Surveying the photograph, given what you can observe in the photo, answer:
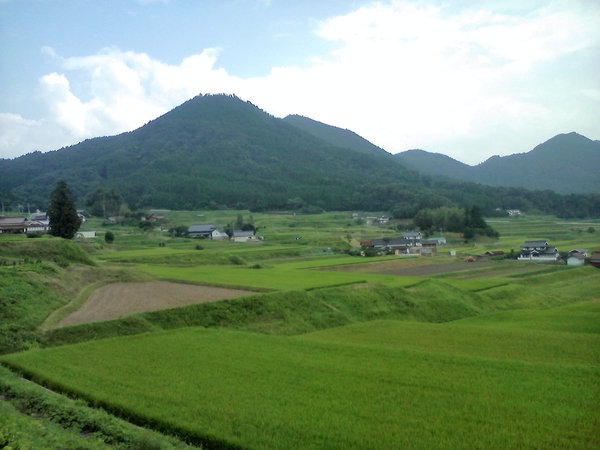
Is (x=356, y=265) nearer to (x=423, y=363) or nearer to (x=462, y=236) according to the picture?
(x=423, y=363)

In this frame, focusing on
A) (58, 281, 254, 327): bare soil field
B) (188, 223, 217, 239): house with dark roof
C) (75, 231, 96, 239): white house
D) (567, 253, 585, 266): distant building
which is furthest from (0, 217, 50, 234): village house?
(567, 253, 585, 266): distant building

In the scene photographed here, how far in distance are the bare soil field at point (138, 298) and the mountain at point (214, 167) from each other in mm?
74919

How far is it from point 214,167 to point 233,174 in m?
6.46

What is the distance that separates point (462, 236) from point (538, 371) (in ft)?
205

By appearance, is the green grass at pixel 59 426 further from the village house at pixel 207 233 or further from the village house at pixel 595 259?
the village house at pixel 207 233

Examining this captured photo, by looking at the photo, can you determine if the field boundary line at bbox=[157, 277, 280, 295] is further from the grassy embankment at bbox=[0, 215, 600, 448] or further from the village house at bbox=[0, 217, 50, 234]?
the village house at bbox=[0, 217, 50, 234]

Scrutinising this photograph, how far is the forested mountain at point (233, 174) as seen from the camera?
10325 centimetres

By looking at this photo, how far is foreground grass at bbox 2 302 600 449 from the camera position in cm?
905

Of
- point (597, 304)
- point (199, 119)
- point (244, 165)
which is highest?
point (199, 119)

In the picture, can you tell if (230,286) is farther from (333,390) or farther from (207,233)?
(207,233)

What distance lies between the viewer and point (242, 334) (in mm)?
17344

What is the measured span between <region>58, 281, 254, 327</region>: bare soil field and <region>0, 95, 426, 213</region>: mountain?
7492cm

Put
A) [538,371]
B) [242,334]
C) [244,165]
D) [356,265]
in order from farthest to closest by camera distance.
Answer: [244,165] → [356,265] → [242,334] → [538,371]

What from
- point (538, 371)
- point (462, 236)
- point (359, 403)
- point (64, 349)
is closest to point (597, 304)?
point (538, 371)
